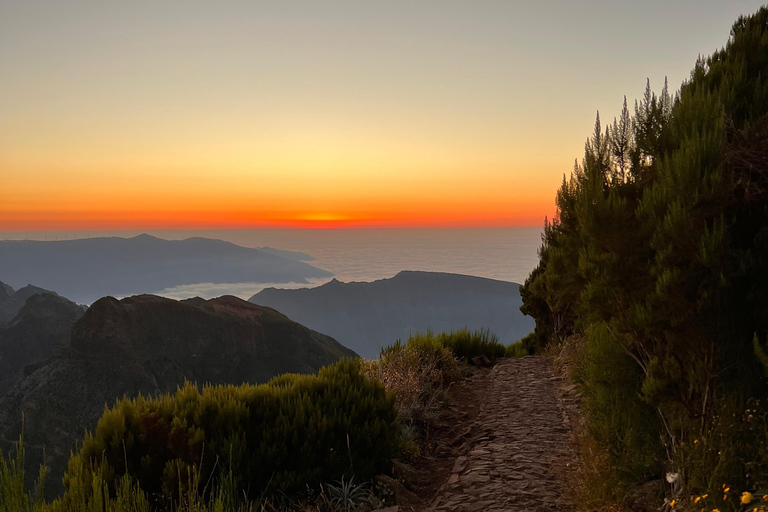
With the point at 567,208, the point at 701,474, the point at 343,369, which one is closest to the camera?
the point at 701,474

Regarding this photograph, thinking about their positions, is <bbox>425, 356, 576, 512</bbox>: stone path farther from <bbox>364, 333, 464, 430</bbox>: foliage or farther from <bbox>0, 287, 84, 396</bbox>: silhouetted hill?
<bbox>0, 287, 84, 396</bbox>: silhouetted hill

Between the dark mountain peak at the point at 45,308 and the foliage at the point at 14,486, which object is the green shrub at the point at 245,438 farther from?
the dark mountain peak at the point at 45,308

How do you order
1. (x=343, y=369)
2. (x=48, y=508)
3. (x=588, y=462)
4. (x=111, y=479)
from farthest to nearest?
(x=343, y=369)
(x=588, y=462)
(x=111, y=479)
(x=48, y=508)

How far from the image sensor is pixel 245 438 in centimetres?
531

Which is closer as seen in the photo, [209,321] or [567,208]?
[567,208]

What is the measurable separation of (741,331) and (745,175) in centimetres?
120

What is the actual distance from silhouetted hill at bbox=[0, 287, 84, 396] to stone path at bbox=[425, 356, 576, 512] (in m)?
87.8

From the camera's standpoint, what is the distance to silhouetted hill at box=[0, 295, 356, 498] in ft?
152

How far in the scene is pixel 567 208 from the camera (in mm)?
8500

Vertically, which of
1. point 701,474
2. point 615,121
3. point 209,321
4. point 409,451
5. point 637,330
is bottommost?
point 209,321

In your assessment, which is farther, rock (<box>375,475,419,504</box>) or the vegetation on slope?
rock (<box>375,475,419,504</box>)

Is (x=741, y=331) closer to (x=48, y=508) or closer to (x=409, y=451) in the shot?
(x=409, y=451)

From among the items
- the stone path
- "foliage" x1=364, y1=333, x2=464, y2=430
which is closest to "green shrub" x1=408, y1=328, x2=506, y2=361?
"foliage" x1=364, y1=333, x2=464, y2=430

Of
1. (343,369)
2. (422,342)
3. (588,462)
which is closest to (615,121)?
(588,462)
